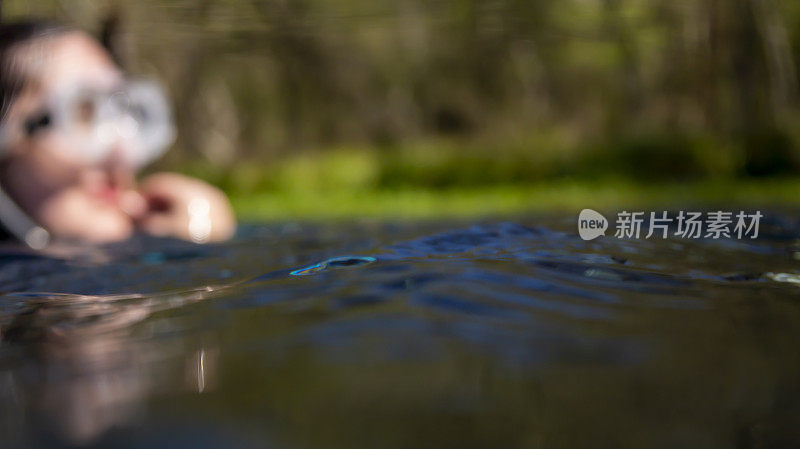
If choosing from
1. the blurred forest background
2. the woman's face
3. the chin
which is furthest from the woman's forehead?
the blurred forest background

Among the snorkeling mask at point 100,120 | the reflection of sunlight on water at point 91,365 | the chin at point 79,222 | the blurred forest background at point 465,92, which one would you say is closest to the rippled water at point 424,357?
the reflection of sunlight on water at point 91,365

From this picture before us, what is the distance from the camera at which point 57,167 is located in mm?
2688

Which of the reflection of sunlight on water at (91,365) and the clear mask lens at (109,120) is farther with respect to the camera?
the clear mask lens at (109,120)

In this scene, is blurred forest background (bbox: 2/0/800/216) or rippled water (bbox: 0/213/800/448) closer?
rippled water (bbox: 0/213/800/448)

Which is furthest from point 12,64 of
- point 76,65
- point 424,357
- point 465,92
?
point 465,92

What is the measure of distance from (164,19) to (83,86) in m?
5.81

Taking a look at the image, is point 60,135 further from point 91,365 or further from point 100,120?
point 91,365

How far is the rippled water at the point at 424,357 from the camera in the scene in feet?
2.08

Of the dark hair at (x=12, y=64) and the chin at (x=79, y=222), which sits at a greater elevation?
the dark hair at (x=12, y=64)

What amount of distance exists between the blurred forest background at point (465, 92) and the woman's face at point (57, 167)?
349cm

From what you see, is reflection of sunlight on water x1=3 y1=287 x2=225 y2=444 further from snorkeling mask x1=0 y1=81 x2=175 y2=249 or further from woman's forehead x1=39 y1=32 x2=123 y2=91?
woman's forehead x1=39 y1=32 x2=123 y2=91

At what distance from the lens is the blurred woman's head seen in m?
2.65

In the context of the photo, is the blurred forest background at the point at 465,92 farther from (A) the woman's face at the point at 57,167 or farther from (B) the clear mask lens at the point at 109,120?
(A) the woman's face at the point at 57,167

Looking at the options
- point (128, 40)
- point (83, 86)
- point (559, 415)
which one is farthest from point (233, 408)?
point (128, 40)
